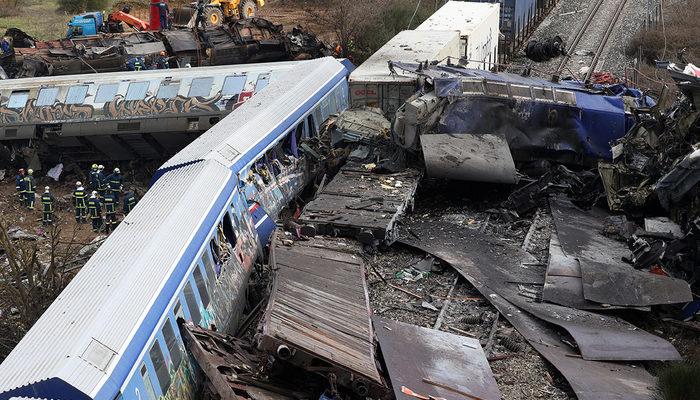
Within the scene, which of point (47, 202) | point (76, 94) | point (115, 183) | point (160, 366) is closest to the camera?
point (160, 366)

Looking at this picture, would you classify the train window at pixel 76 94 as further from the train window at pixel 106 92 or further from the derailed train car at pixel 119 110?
the train window at pixel 106 92

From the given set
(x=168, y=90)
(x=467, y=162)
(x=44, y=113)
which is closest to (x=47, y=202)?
(x=44, y=113)

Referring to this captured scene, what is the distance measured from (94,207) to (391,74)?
7.38 m

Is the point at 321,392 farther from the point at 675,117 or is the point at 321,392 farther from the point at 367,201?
the point at 675,117

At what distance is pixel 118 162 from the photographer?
22391 millimetres

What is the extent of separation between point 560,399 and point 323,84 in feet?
37.6

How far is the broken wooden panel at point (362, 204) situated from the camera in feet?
45.5

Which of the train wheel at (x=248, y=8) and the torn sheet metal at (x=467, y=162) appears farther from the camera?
the train wheel at (x=248, y=8)

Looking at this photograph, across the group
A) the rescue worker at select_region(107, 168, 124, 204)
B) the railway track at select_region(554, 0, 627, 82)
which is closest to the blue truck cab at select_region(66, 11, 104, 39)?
the rescue worker at select_region(107, 168, 124, 204)

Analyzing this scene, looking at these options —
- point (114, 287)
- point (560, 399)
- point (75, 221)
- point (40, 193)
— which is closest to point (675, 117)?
point (560, 399)

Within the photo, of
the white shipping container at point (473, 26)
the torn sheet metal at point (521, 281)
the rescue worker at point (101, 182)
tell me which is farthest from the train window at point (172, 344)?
the white shipping container at point (473, 26)

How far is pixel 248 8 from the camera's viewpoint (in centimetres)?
3316

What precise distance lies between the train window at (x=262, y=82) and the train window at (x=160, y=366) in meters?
13.0

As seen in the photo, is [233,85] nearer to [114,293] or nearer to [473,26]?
[473,26]
